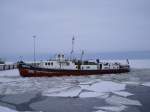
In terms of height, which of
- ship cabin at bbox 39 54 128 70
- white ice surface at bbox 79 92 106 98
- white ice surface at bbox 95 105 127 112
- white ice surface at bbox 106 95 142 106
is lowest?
white ice surface at bbox 95 105 127 112

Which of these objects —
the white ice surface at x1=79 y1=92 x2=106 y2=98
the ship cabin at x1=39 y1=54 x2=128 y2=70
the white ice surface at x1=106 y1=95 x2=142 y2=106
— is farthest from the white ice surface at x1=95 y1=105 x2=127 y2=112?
the ship cabin at x1=39 y1=54 x2=128 y2=70

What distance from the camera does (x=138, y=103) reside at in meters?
14.1

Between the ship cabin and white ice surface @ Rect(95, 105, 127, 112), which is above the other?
the ship cabin

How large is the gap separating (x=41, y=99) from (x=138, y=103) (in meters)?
5.84

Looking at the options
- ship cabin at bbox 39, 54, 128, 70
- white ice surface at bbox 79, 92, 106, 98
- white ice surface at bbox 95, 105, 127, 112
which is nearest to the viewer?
white ice surface at bbox 95, 105, 127, 112

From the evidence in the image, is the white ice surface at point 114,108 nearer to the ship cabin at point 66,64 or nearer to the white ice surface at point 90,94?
the white ice surface at point 90,94

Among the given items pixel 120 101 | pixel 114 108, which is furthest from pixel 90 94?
pixel 114 108

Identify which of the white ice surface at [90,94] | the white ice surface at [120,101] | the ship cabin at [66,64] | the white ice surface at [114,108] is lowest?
the white ice surface at [114,108]

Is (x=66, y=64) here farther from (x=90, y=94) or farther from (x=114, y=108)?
(x=114, y=108)

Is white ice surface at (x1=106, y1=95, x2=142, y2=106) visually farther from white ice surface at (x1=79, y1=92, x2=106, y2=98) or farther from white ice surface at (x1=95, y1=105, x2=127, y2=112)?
white ice surface at (x1=79, y1=92, x2=106, y2=98)

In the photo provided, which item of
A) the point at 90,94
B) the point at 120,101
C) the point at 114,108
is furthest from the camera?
the point at 90,94

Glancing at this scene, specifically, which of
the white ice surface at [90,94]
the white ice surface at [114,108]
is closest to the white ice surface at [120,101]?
the white ice surface at [114,108]

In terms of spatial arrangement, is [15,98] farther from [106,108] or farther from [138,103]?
[138,103]

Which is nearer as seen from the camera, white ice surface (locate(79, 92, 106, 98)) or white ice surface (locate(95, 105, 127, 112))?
white ice surface (locate(95, 105, 127, 112))
